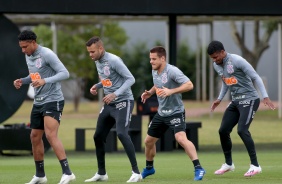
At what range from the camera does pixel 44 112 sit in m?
13.3

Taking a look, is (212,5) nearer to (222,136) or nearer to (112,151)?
(112,151)

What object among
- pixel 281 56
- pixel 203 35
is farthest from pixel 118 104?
pixel 203 35

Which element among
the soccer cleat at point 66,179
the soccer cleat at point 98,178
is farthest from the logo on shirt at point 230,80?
the soccer cleat at point 66,179

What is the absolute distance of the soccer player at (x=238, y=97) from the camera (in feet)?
47.9

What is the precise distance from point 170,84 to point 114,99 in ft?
2.61

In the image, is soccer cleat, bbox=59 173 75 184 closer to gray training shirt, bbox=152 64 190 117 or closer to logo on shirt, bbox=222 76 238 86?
gray training shirt, bbox=152 64 190 117

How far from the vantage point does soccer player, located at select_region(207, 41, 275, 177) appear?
14.6m

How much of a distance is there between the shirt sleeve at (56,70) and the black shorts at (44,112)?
0.39m

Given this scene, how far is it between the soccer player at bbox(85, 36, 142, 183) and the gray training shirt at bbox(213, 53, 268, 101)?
1.58 meters

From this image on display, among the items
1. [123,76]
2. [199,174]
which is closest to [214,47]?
[123,76]

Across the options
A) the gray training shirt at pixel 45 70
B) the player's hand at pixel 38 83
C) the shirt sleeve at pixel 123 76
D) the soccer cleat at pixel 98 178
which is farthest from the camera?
the soccer cleat at pixel 98 178

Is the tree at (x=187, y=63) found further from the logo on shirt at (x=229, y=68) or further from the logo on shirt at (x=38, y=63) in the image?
the logo on shirt at (x=38, y=63)

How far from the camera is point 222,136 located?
15070 millimetres

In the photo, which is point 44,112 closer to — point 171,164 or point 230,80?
point 230,80
